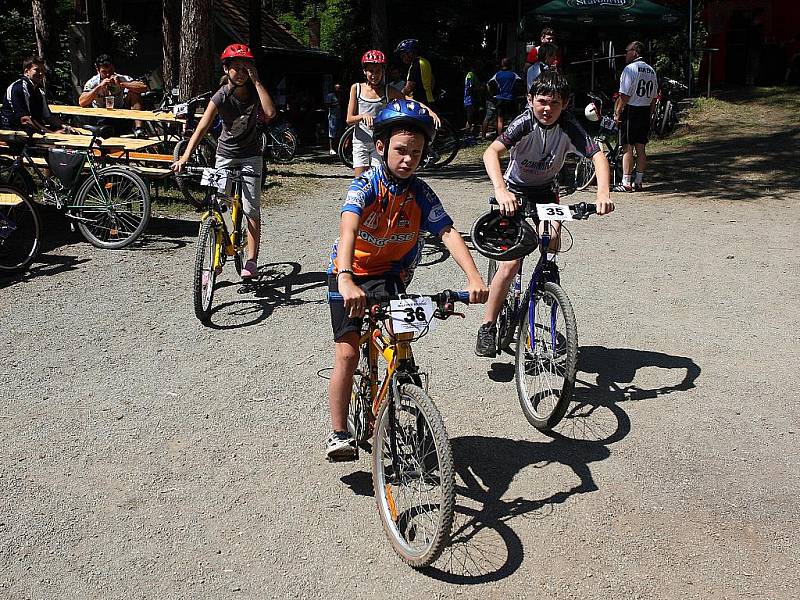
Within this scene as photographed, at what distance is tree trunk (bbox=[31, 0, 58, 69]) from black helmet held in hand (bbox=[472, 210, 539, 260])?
18.8 metres

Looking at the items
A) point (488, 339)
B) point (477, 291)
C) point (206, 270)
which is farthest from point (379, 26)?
point (477, 291)

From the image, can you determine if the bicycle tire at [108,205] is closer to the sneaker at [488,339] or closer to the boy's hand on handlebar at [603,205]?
the sneaker at [488,339]

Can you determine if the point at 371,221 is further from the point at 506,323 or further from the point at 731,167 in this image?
the point at 731,167

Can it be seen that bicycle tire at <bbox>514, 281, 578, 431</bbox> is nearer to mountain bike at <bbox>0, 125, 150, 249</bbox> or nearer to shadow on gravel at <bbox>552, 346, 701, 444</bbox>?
shadow on gravel at <bbox>552, 346, 701, 444</bbox>

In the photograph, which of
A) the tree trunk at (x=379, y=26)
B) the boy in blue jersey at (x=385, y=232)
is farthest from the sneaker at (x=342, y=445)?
the tree trunk at (x=379, y=26)

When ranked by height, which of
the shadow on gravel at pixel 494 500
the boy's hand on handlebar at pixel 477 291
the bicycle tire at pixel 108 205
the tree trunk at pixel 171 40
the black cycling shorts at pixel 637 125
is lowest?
the shadow on gravel at pixel 494 500

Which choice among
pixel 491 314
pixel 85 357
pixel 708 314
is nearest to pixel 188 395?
pixel 85 357

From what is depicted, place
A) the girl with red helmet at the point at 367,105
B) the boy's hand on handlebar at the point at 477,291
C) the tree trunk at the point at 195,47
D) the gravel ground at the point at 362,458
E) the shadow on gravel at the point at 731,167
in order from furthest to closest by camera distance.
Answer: the tree trunk at the point at 195,47 → the shadow on gravel at the point at 731,167 → the girl with red helmet at the point at 367,105 → the gravel ground at the point at 362,458 → the boy's hand on handlebar at the point at 477,291

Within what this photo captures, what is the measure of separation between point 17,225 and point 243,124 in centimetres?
247

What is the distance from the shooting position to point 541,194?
536cm

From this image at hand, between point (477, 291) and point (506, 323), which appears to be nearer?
point (477, 291)

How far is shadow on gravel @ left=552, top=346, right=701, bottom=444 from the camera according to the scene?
4703 mm

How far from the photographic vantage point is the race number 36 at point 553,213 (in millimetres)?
4539

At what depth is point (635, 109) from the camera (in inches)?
473
